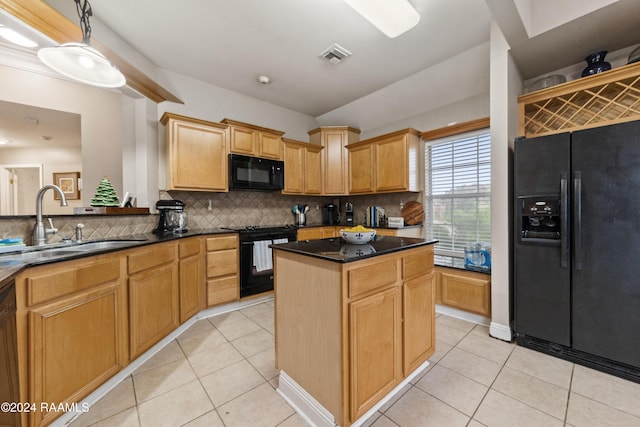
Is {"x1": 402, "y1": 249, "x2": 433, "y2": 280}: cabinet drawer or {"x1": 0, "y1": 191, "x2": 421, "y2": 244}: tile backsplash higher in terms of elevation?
{"x1": 0, "y1": 191, "x2": 421, "y2": 244}: tile backsplash

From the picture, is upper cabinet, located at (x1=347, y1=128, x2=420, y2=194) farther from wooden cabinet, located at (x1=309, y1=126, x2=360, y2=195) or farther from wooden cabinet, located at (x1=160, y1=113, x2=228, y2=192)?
wooden cabinet, located at (x1=160, y1=113, x2=228, y2=192)

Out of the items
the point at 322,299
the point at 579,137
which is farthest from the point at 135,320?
the point at 579,137

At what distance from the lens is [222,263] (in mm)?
2820

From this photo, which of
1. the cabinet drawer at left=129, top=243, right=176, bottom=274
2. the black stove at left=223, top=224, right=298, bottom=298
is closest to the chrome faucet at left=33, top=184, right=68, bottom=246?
the cabinet drawer at left=129, top=243, right=176, bottom=274

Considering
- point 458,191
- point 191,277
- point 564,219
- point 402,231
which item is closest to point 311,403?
point 191,277

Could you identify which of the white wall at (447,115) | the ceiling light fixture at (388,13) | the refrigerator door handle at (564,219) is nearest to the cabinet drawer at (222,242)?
the ceiling light fixture at (388,13)

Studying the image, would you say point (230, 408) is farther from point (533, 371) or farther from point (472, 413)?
point (533, 371)

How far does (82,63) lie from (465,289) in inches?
144

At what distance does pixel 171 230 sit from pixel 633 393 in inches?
158

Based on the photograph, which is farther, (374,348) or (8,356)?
(374,348)

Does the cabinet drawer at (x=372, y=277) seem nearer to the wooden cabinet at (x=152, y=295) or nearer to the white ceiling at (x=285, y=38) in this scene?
the wooden cabinet at (x=152, y=295)

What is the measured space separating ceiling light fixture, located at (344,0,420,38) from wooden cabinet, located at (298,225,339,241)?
2474 millimetres

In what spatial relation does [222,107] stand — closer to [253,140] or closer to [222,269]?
[253,140]

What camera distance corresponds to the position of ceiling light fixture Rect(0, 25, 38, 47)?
1.73 m
